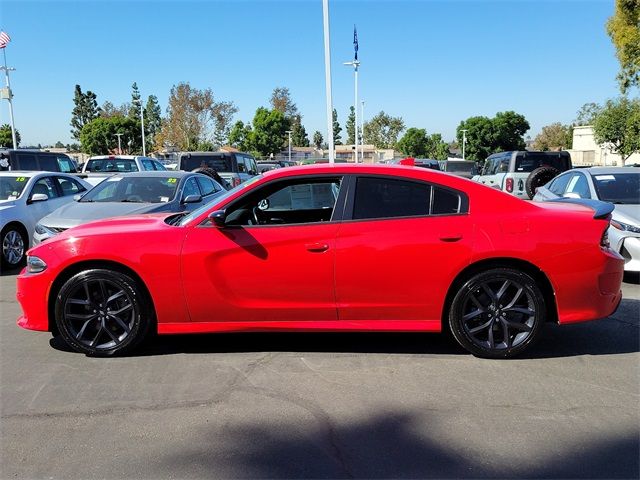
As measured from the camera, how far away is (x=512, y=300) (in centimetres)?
425

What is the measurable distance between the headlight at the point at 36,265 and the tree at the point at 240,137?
211 ft

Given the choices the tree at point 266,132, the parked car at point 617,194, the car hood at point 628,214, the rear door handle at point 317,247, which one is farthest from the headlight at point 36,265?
the tree at point 266,132

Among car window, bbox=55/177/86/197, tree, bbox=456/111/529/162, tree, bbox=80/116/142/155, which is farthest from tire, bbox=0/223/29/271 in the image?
tree, bbox=456/111/529/162

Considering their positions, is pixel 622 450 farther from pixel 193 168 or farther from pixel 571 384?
pixel 193 168

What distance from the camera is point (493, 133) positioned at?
217ft

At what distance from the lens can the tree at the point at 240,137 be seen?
67500 millimetres

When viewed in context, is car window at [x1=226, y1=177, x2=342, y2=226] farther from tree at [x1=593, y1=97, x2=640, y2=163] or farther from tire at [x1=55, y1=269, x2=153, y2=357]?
tree at [x1=593, y1=97, x2=640, y2=163]

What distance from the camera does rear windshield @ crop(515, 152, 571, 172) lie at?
14.5 metres

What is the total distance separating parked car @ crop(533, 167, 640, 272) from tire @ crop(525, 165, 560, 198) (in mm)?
3637

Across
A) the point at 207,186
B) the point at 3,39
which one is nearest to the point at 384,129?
the point at 3,39

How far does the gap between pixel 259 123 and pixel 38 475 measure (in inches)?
2641

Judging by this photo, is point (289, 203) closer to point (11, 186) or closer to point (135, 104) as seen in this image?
point (11, 186)

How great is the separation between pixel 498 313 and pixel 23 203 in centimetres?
794

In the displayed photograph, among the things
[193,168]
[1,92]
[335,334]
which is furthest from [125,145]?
[335,334]
